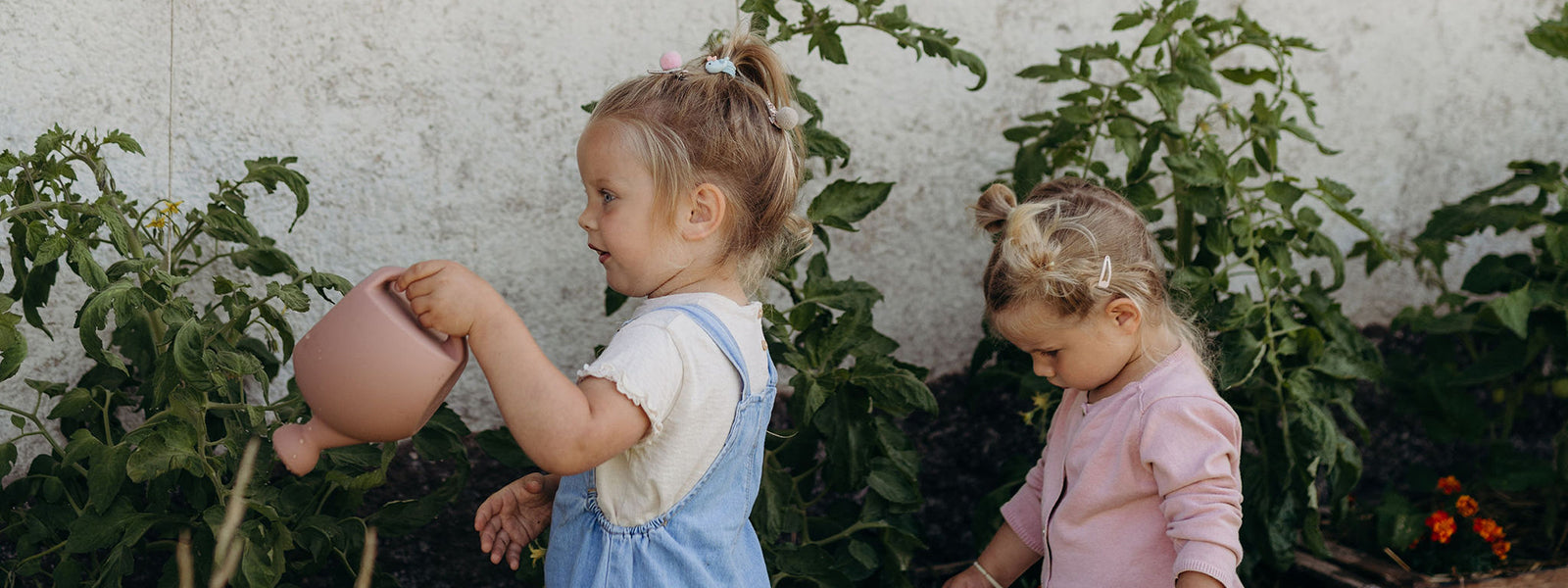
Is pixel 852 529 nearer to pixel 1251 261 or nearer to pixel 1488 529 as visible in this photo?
pixel 1251 261

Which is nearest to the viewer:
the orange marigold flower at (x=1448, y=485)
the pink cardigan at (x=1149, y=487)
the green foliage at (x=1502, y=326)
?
the pink cardigan at (x=1149, y=487)

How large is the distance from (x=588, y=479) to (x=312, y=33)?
1.19 metres

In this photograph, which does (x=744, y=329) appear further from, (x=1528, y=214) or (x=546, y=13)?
(x=1528, y=214)

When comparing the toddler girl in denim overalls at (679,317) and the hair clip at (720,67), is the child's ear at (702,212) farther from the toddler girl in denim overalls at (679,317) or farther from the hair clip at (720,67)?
the hair clip at (720,67)

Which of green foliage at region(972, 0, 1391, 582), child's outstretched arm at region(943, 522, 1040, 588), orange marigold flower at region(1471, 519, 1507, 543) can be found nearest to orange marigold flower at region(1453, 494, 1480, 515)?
orange marigold flower at region(1471, 519, 1507, 543)

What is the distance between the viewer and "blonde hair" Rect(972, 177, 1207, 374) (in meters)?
1.59

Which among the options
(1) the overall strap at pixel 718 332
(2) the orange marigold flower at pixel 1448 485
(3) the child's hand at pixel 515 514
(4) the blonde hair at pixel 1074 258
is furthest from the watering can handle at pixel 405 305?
(2) the orange marigold flower at pixel 1448 485

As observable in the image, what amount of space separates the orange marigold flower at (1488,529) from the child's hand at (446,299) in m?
2.26

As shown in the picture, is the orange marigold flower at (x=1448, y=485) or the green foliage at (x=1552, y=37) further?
the orange marigold flower at (x=1448, y=485)

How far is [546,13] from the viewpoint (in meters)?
2.35

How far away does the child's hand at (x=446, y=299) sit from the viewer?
3.88ft

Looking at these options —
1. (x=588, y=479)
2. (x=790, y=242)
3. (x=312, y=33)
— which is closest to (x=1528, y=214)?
(x=790, y=242)

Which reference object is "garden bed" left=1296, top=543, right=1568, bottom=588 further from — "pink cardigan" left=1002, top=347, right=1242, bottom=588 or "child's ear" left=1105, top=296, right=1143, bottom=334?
"child's ear" left=1105, top=296, right=1143, bottom=334

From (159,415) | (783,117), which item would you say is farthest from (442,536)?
(783,117)
